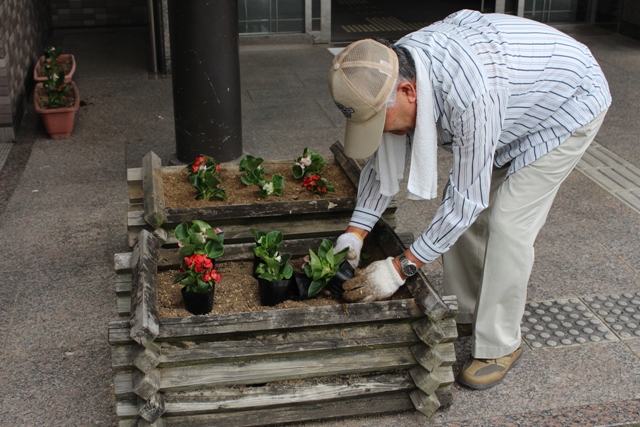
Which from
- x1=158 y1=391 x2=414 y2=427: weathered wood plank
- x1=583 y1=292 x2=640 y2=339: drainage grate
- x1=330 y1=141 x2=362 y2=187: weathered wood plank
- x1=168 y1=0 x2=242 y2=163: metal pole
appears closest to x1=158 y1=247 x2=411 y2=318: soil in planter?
x1=158 y1=391 x2=414 y2=427: weathered wood plank

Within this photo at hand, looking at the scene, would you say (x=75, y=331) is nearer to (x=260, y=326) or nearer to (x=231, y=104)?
(x=260, y=326)

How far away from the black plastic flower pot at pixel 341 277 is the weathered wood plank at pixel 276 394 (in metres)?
0.35

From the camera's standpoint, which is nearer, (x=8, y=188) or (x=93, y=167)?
(x=8, y=188)

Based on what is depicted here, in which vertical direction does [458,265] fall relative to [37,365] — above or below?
above

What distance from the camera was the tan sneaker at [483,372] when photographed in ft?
10.6

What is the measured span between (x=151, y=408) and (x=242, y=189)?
4.73 feet

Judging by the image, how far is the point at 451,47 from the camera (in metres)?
2.70

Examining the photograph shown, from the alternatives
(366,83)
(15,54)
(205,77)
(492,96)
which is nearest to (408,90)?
(366,83)

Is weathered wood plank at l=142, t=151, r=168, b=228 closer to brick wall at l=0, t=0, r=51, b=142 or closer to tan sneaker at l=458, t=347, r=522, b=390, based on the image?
tan sneaker at l=458, t=347, r=522, b=390

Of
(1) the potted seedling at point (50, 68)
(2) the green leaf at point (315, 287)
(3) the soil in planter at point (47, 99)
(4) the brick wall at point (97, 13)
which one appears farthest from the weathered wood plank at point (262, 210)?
(4) the brick wall at point (97, 13)

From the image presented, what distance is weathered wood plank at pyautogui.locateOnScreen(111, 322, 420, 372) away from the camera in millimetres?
2773

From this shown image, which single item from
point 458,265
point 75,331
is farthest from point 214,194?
point 458,265

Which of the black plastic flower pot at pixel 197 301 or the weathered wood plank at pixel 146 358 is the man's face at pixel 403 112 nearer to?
the black plastic flower pot at pixel 197 301

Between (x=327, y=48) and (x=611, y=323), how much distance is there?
19.2 feet
